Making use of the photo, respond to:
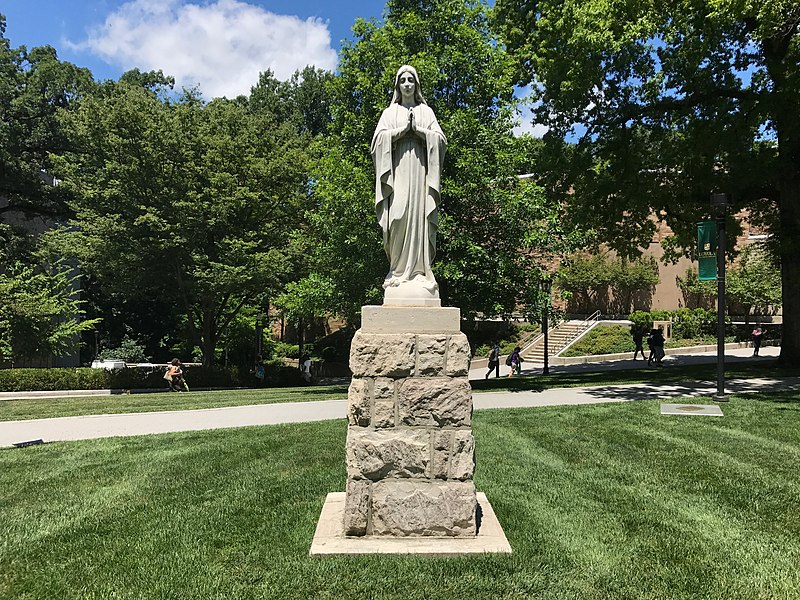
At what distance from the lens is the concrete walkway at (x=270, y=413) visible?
10094 mm

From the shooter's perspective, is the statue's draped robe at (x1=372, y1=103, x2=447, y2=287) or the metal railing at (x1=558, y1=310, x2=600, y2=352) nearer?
the statue's draped robe at (x1=372, y1=103, x2=447, y2=287)

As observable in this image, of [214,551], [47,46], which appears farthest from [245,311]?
[214,551]

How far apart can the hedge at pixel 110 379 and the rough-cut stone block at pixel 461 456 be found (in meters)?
19.5

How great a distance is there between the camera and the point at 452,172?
14.7 m

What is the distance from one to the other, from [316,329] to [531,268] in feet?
87.9

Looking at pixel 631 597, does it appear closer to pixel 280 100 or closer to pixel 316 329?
pixel 316 329

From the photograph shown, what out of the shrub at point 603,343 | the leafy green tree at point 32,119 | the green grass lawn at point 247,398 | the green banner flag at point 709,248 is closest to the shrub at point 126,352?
the leafy green tree at point 32,119

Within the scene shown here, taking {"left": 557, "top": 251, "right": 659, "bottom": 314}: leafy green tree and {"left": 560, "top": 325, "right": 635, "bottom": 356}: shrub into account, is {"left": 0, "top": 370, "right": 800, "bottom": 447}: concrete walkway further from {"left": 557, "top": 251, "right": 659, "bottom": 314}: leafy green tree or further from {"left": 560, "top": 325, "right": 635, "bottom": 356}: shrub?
{"left": 557, "top": 251, "right": 659, "bottom": 314}: leafy green tree

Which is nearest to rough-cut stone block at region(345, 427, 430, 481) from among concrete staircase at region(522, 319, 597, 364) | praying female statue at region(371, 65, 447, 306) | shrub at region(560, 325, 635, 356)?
praying female statue at region(371, 65, 447, 306)

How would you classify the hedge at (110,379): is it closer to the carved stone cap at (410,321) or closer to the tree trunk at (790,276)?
the tree trunk at (790,276)

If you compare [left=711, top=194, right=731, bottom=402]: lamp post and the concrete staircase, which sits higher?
[left=711, top=194, right=731, bottom=402]: lamp post

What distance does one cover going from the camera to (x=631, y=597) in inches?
145

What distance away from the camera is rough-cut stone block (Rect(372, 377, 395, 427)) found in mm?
4383

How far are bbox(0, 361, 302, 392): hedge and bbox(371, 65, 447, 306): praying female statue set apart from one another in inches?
754
